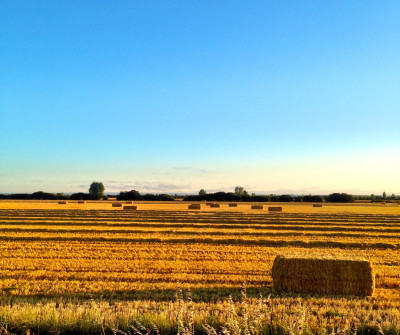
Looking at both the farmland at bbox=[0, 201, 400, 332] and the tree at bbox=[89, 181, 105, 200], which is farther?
the tree at bbox=[89, 181, 105, 200]

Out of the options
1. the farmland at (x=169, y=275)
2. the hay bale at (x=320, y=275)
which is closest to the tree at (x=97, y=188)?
the farmland at (x=169, y=275)

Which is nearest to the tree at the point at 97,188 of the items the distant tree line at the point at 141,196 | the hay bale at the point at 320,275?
the distant tree line at the point at 141,196

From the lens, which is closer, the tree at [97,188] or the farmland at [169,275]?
the farmland at [169,275]

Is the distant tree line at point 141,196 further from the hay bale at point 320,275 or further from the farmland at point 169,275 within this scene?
the hay bale at point 320,275

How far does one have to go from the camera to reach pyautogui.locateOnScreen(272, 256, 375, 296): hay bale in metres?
10.3

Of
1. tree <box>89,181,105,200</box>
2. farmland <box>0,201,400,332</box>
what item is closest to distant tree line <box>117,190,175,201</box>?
tree <box>89,181,105,200</box>

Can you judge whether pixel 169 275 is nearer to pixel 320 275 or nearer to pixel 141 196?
pixel 320 275

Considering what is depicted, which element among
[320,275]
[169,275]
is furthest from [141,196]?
[320,275]

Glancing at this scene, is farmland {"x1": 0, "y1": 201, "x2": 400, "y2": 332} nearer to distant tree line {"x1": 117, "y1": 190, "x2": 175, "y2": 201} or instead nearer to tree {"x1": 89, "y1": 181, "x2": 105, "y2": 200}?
distant tree line {"x1": 117, "y1": 190, "x2": 175, "y2": 201}

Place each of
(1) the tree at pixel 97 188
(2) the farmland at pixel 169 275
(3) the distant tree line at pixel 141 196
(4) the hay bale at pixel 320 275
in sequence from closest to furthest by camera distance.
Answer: (2) the farmland at pixel 169 275 → (4) the hay bale at pixel 320 275 → (3) the distant tree line at pixel 141 196 → (1) the tree at pixel 97 188

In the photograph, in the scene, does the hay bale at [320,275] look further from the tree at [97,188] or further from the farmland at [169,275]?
Answer: the tree at [97,188]

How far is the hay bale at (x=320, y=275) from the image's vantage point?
1030cm

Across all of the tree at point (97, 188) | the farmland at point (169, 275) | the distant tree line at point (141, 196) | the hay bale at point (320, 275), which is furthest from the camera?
the tree at point (97, 188)

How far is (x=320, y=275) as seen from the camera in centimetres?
1049
